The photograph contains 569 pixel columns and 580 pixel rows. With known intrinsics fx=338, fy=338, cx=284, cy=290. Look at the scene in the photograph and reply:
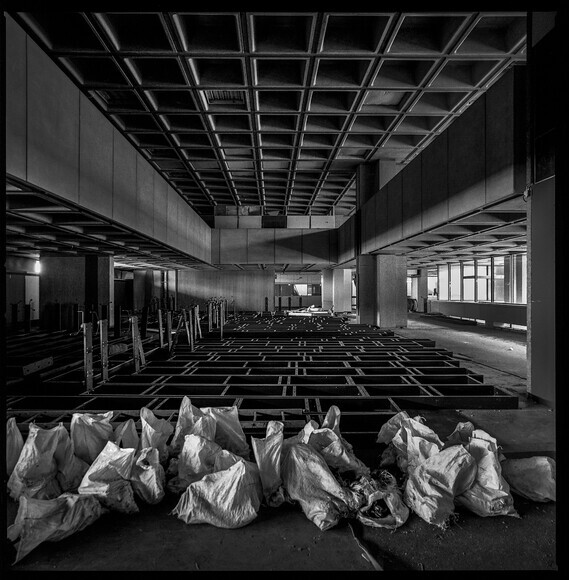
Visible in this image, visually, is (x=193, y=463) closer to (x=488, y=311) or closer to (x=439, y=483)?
(x=439, y=483)

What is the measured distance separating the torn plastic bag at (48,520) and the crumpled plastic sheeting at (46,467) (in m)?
0.32

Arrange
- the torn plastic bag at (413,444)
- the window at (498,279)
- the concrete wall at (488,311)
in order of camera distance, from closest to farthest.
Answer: the torn plastic bag at (413,444)
the concrete wall at (488,311)
the window at (498,279)

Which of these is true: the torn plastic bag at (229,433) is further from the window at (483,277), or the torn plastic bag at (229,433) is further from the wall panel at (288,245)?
the window at (483,277)

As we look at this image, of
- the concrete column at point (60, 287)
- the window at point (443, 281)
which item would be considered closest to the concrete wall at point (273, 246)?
the concrete column at point (60, 287)

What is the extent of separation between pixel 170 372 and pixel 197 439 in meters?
3.87

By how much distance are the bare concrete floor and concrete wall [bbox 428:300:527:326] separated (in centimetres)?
1259

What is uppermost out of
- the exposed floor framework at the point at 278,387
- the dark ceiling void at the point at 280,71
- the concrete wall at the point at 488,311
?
the dark ceiling void at the point at 280,71

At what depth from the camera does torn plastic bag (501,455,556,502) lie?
2.35m

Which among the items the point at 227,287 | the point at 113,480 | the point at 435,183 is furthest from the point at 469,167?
the point at 227,287

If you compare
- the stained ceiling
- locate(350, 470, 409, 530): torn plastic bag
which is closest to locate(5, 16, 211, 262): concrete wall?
the stained ceiling

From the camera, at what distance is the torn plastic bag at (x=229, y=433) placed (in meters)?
2.78

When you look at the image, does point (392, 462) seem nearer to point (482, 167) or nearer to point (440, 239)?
point (482, 167)

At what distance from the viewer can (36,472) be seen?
234cm

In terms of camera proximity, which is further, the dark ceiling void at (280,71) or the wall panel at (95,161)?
the dark ceiling void at (280,71)
